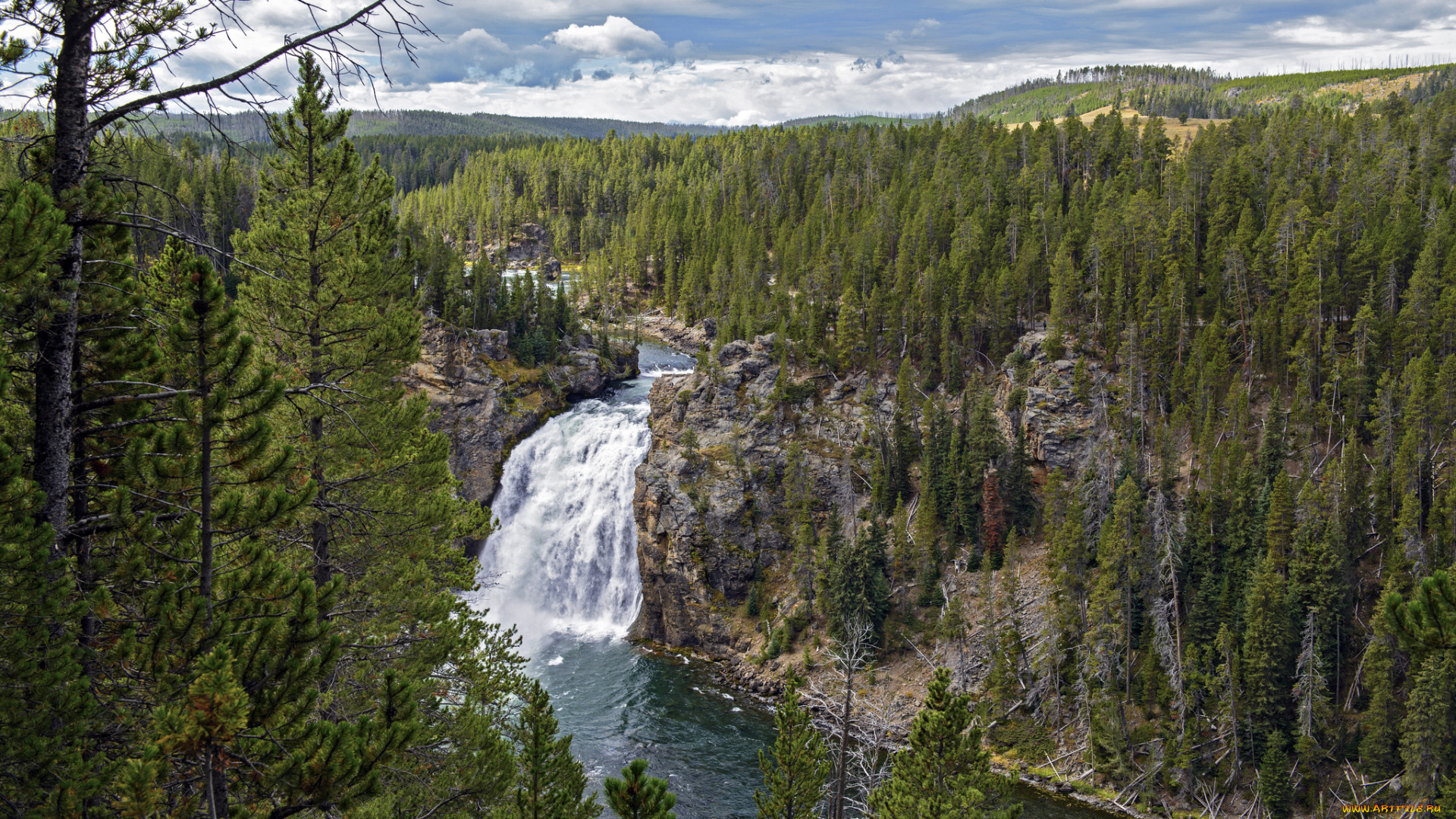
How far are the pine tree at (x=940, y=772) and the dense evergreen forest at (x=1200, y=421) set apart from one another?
13.5m

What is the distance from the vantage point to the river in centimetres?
4309

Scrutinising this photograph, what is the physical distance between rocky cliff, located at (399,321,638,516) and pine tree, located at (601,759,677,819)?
2346 inches

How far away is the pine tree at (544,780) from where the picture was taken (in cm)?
1452

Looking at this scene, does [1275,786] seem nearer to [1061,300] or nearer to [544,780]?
[1061,300]

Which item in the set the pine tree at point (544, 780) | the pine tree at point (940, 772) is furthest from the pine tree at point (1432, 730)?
the pine tree at point (544, 780)

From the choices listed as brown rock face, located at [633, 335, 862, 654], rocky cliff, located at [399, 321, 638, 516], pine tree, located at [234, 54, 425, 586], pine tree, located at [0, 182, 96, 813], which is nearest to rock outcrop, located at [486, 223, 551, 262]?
rocky cliff, located at [399, 321, 638, 516]

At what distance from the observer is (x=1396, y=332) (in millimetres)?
59156

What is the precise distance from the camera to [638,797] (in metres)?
11.2

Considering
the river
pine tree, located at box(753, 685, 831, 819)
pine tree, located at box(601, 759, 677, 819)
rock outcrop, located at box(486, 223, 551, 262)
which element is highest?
rock outcrop, located at box(486, 223, 551, 262)

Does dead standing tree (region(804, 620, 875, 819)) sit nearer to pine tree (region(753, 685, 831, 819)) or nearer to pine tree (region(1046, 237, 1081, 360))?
pine tree (region(753, 685, 831, 819))

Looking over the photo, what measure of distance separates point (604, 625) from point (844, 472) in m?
22.1

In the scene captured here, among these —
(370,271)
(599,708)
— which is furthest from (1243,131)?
(370,271)

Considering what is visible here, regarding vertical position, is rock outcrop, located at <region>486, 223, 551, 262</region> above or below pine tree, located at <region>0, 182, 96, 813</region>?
above

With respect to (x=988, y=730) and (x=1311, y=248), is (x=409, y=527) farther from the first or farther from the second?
(x=1311, y=248)
